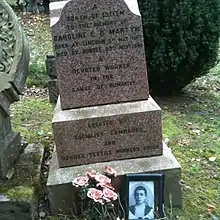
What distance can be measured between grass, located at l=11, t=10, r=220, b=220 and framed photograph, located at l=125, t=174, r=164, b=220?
0.18 metres

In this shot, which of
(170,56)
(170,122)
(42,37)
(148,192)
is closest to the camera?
(148,192)

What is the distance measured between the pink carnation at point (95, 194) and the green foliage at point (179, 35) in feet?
11.0

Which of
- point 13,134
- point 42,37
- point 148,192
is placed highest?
point 13,134

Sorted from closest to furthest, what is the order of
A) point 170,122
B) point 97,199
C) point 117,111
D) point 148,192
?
point 97,199 < point 148,192 < point 117,111 < point 170,122

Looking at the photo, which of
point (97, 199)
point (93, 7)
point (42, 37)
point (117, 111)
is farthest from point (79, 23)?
point (42, 37)

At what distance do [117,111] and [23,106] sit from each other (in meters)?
2.89

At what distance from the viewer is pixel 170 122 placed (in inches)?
227

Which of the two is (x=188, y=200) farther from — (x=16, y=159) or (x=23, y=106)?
(x=23, y=106)

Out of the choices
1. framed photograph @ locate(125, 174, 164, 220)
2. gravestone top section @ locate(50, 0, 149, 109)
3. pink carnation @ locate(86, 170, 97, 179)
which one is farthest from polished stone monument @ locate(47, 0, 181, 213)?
pink carnation @ locate(86, 170, 97, 179)

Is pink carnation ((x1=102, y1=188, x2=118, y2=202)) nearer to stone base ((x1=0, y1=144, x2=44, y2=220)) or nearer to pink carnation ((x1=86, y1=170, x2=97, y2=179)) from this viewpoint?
pink carnation ((x1=86, y1=170, x2=97, y2=179))

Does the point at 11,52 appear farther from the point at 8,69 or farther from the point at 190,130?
the point at 190,130

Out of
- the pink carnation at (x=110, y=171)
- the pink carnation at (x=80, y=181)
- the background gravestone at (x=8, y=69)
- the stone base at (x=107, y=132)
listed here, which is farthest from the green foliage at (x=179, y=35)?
the pink carnation at (x=80, y=181)

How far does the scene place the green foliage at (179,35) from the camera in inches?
246

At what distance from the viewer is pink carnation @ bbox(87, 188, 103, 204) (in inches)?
131
